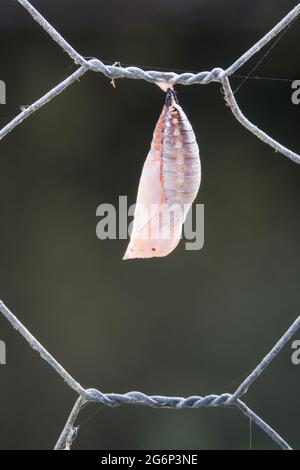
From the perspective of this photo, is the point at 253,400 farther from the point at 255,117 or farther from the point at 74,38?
the point at 74,38
